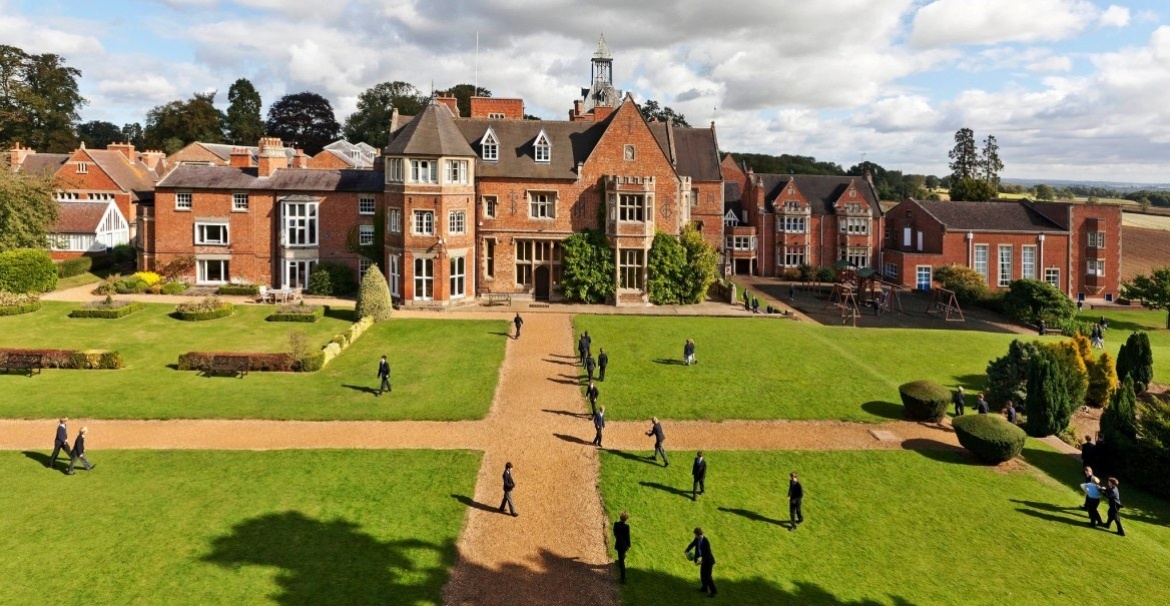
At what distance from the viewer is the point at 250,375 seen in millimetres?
29875

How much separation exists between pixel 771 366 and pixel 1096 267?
52383mm

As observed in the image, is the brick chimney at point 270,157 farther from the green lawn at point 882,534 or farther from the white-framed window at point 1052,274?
the white-framed window at point 1052,274

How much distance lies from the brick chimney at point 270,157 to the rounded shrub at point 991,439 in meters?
45.3

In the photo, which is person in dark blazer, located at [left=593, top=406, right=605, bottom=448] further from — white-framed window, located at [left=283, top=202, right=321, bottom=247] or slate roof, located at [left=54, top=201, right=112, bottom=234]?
slate roof, located at [left=54, top=201, right=112, bottom=234]

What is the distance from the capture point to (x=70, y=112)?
97.9 m

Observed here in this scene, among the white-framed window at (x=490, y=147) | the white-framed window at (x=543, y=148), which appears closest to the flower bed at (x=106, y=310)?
the white-framed window at (x=490, y=147)

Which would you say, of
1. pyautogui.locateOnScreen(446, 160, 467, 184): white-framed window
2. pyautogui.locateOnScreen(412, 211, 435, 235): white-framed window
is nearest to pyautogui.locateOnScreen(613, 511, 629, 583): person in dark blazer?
pyautogui.locateOnScreen(412, 211, 435, 235): white-framed window

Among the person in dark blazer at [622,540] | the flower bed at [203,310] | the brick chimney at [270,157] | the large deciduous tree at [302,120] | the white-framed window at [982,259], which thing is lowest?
the person in dark blazer at [622,540]

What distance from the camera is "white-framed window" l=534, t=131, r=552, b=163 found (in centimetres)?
4788

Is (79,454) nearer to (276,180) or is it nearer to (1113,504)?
(1113,504)

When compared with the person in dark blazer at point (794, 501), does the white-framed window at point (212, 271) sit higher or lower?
higher

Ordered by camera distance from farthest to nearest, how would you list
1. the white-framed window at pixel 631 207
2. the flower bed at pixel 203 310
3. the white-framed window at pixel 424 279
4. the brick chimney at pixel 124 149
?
the brick chimney at pixel 124 149 → the white-framed window at pixel 631 207 → the white-framed window at pixel 424 279 → the flower bed at pixel 203 310

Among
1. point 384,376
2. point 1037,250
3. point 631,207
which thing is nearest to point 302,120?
point 631,207

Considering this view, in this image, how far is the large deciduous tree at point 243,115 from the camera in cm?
11169
